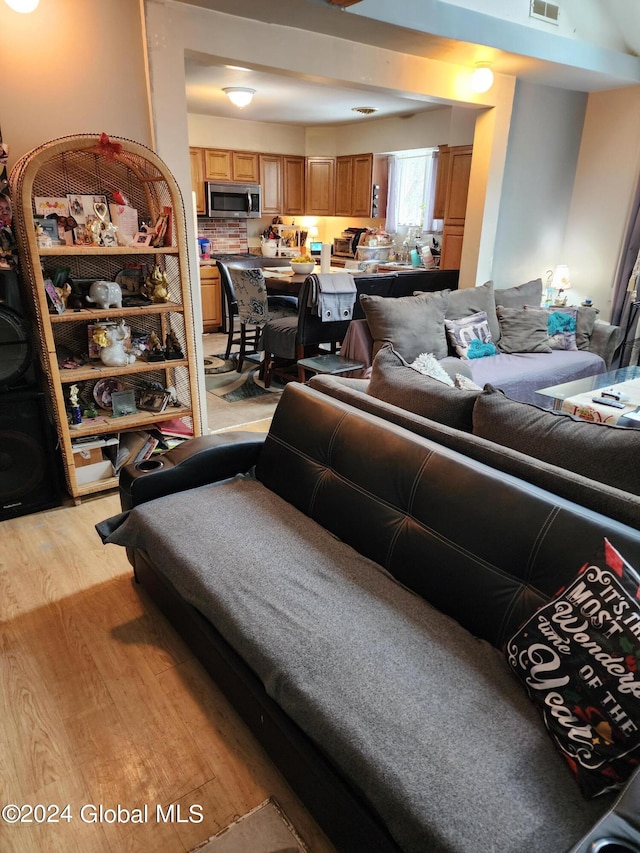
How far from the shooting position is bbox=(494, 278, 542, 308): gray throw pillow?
455 cm

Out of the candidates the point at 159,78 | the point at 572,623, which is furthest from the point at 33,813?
the point at 159,78

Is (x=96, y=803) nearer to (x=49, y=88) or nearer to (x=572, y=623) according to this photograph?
Answer: (x=572, y=623)

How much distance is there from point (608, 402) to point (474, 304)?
173 cm

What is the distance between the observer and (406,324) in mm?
3744

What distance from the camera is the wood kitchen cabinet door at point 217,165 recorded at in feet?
22.6

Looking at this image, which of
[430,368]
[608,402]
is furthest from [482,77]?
[430,368]

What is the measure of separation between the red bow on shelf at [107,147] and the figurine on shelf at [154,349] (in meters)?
0.93

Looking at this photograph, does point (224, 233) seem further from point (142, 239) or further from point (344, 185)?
point (142, 239)

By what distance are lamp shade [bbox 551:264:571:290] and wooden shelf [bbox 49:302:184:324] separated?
3.74 metres

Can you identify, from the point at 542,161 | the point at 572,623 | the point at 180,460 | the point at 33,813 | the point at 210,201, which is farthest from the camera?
the point at 210,201

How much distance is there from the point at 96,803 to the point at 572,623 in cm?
127

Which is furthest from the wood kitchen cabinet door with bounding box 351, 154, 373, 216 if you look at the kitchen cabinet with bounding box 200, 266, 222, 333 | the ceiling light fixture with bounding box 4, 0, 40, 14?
the ceiling light fixture with bounding box 4, 0, 40, 14

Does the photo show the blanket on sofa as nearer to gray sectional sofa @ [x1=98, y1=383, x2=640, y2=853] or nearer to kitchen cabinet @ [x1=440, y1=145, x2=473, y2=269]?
gray sectional sofa @ [x1=98, y1=383, x2=640, y2=853]

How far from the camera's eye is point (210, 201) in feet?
22.6
